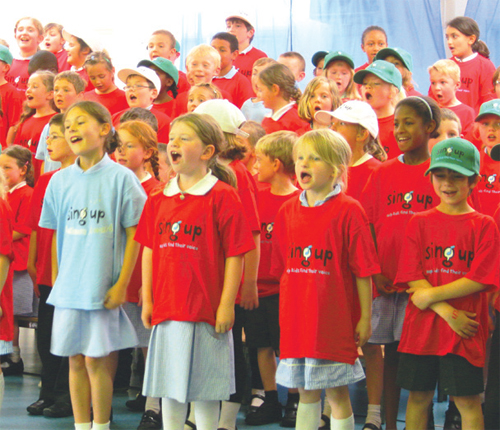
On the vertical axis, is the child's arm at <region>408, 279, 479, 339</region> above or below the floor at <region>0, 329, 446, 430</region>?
above

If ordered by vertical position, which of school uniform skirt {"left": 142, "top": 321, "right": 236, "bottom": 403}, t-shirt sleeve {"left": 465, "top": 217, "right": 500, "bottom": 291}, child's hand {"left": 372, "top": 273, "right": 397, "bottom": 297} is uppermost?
t-shirt sleeve {"left": 465, "top": 217, "right": 500, "bottom": 291}

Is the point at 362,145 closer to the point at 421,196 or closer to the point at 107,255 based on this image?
the point at 421,196

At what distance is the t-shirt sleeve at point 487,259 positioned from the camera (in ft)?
9.32

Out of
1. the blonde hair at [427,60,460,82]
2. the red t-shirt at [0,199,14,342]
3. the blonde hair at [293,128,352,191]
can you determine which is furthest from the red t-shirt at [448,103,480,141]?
the red t-shirt at [0,199,14,342]

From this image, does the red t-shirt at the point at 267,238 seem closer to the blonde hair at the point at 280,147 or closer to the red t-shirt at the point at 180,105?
the blonde hair at the point at 280,147

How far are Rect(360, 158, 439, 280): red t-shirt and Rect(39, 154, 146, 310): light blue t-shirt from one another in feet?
3.79

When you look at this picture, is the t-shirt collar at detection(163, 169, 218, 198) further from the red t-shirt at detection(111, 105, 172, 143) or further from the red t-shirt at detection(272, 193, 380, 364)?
the red t-shirt at detection(111, 105, 172, 143)

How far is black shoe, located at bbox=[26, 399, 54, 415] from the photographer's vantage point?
3.84m

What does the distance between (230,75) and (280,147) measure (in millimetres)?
3080

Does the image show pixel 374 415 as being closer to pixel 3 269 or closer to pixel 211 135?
pixel 211 135

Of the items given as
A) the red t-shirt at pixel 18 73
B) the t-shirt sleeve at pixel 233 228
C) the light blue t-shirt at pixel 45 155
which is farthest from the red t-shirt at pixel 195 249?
the red t-shirt at pixel 18 73

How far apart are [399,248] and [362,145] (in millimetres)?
662

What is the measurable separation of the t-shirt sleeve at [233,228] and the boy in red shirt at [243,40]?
4.53 meters

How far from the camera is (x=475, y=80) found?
6.30m
